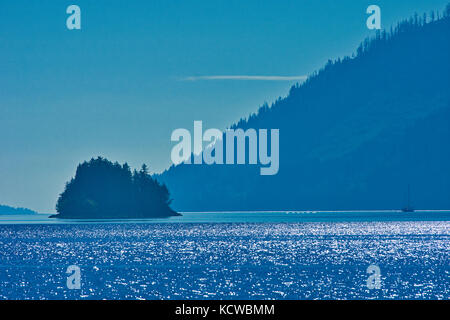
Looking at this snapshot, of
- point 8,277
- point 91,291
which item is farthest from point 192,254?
point 91,291

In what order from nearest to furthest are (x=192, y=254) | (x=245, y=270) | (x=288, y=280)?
(x=288, y=280)
(x=245, y=270)
(x=192, y=254)

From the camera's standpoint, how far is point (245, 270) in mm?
95312

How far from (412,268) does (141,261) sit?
35875 millimetres

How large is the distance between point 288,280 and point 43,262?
143 feet

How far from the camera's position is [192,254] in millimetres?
129125
